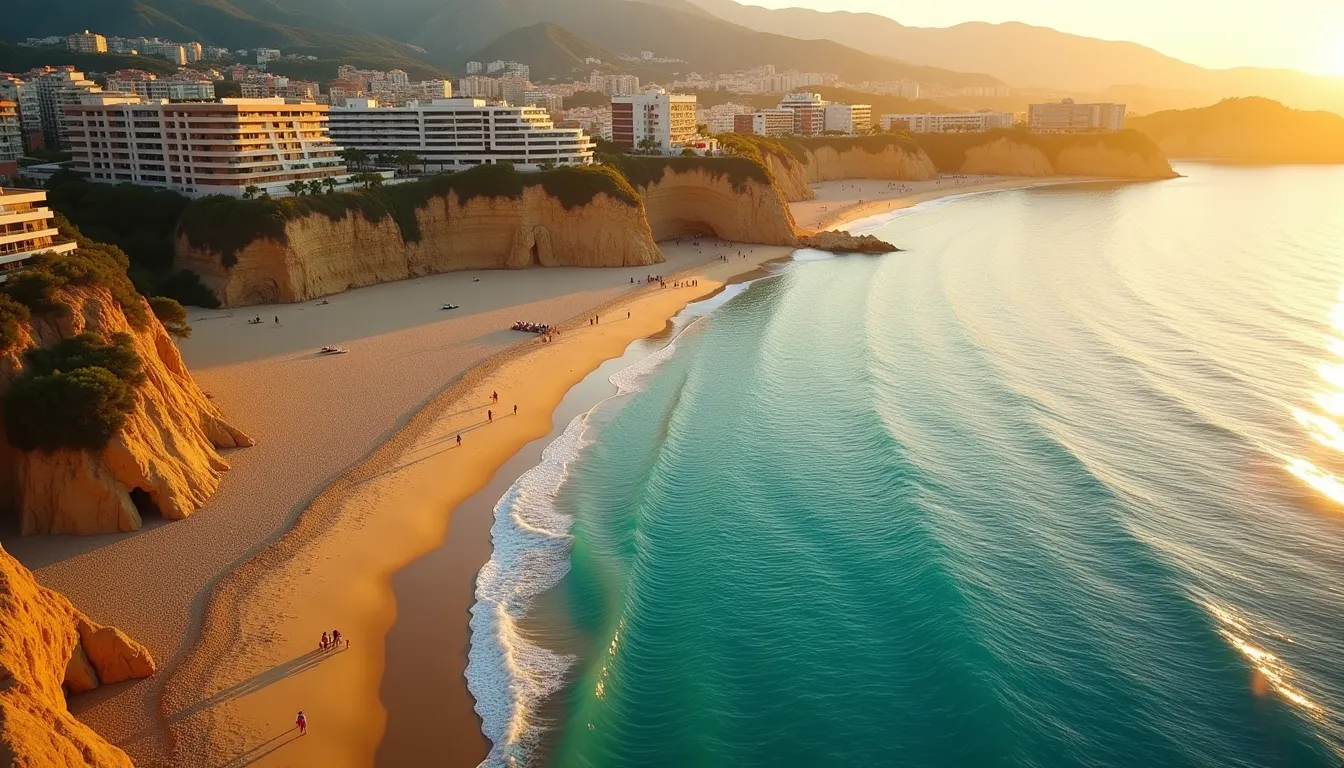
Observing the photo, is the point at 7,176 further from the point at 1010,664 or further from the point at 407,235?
the point at 1010,664

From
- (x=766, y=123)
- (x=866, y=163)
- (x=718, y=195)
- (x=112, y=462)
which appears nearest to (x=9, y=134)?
(x=718, y=195)

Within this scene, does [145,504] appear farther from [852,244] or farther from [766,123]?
[766,123]

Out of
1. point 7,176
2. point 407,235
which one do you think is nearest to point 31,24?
point 7,176

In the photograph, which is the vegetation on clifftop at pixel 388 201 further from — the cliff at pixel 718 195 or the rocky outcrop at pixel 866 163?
the rocky outcrop at pixel 866 163

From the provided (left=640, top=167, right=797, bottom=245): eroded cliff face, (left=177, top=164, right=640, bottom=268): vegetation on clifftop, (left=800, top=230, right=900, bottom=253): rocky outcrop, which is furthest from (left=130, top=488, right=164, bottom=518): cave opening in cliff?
(left=800, top=230, right=900, bottom=253): rocky outcrop

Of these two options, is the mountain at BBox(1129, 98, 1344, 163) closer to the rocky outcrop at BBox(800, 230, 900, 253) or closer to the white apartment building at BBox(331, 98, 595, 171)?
the rocky outcrop at BBox(800, 230, 900, 253)

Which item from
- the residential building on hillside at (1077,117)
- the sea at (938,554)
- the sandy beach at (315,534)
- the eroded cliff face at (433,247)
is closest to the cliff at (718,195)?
the eroded cliff face at (433,247)
